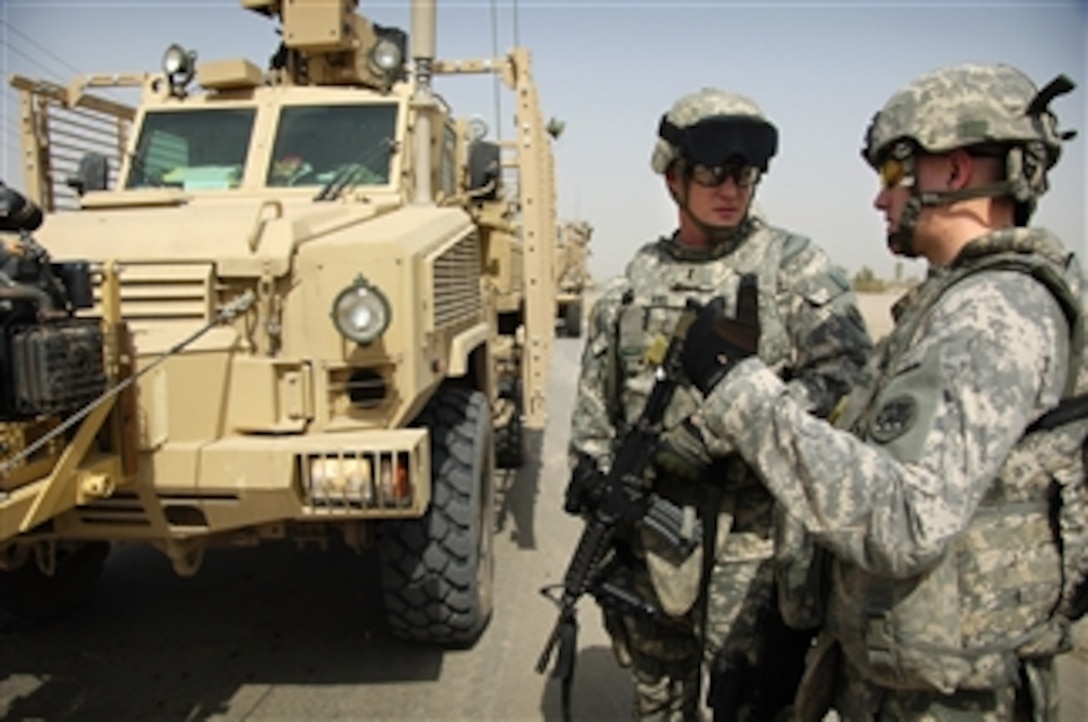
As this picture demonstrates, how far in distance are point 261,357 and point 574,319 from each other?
1336 cm

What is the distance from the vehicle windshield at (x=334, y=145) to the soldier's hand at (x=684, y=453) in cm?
235

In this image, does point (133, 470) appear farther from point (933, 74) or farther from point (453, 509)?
point (933, 74)

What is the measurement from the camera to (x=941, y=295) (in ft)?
4.65

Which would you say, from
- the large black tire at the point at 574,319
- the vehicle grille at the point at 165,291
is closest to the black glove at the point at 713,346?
the vehicle grille at the point at 165,291

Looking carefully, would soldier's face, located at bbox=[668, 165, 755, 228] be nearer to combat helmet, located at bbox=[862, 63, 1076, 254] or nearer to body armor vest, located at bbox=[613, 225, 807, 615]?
body armor vest, located at bbox=[613, 225, 807, 615]

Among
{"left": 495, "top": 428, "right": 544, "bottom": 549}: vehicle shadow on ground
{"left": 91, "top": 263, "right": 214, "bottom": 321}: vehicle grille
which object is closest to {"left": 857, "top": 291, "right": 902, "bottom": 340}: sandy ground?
{"left": 495, "top": 428, "right": 544, "bottom": 549}: vehicle shadow on ground

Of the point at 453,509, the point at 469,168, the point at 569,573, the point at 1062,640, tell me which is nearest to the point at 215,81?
the point at 469,168

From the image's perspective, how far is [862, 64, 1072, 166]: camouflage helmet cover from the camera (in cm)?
141

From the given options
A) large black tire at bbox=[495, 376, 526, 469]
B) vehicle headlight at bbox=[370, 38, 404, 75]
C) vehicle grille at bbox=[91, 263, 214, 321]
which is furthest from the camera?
large black tire at bbox=[495, 376, 526, 469]

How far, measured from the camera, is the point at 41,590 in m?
3.61

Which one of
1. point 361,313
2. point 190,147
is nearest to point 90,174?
point 190,147

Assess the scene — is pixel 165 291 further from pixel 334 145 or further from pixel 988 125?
pixel 988 125

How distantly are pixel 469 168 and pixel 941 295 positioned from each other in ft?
11.5

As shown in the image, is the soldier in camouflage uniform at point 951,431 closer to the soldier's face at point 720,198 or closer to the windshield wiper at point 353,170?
the soldier's face at point 720,198
